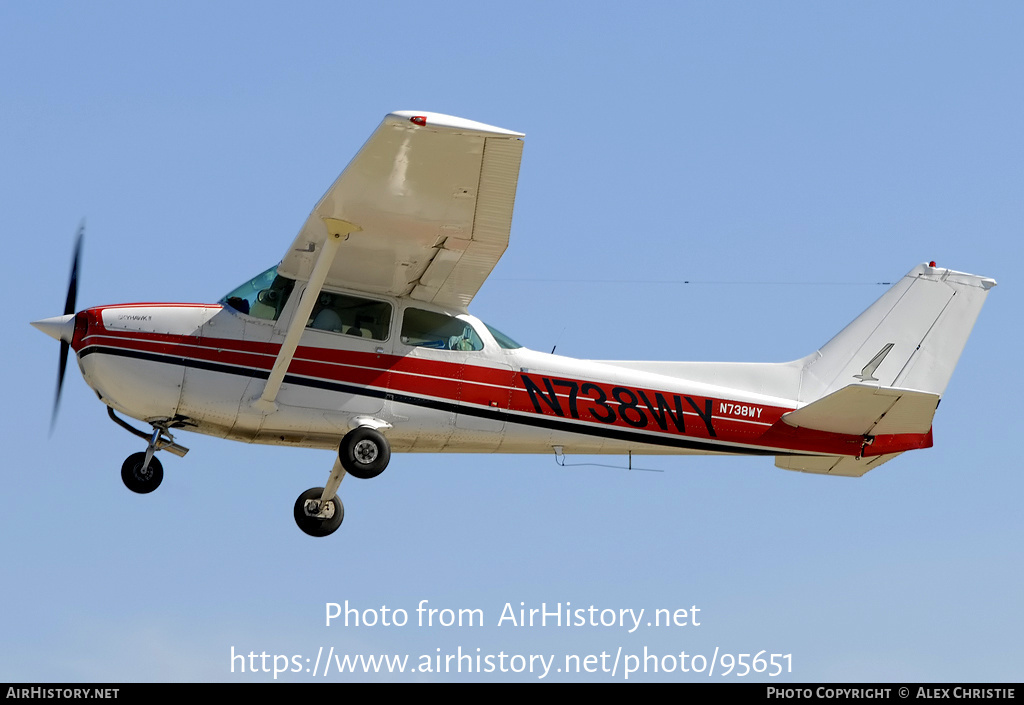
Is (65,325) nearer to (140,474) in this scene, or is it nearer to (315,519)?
(140,474)

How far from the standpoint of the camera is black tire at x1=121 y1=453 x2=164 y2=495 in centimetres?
1307

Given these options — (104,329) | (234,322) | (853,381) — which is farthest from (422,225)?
(853,381)

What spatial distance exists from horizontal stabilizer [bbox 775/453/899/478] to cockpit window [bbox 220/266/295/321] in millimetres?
5216

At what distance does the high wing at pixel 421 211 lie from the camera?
11.6m

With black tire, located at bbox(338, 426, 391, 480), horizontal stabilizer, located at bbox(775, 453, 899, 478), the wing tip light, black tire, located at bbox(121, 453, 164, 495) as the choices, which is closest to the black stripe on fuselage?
horizontal stabilizer, located at bbox(775, 453, 899, 478)

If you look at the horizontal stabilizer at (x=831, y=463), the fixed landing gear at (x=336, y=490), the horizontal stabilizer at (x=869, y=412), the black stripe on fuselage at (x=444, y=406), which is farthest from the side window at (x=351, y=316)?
the horizontal stabilizer at (x=831, y=463)

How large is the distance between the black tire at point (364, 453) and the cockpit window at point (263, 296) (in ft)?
4.40

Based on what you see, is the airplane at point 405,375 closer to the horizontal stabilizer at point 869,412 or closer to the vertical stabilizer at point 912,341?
the horizontal stabilizer at point 869,412

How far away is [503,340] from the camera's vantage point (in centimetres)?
1405

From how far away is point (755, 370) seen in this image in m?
15.0

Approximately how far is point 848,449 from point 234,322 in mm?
6159

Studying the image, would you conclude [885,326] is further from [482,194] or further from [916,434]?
[482,194]

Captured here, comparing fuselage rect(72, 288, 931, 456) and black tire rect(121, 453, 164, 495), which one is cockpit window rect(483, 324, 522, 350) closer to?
fuselage rect(72, 288, 931, 456)

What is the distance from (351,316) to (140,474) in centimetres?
241
